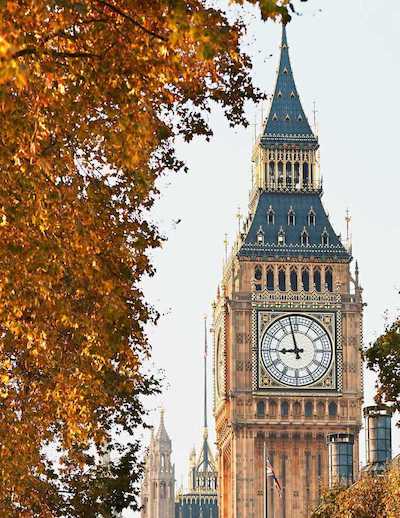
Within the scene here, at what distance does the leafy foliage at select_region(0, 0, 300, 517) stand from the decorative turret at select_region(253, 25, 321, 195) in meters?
88.1

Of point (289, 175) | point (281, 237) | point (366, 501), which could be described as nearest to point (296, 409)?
point (281, 237)

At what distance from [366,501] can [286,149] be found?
5794 cm

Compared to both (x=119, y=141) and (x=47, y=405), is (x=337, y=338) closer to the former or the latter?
(x=47, y=405)

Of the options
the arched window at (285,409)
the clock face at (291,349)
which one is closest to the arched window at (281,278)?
the clock face at (291,349)

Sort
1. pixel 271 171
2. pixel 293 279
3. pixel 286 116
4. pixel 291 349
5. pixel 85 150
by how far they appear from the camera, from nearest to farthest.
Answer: pixel 85 150 < pixel 291 349 < pixel 293 279 < pixel 271 171 < pixel 286 116

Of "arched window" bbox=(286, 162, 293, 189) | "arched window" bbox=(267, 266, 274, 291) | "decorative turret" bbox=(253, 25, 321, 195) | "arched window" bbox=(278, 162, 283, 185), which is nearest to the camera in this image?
"arched window" bbox=(267, 266, 274, 291)

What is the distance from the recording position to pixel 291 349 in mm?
106562

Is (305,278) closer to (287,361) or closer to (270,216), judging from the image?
(270,216)

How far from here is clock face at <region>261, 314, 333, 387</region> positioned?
107 meters

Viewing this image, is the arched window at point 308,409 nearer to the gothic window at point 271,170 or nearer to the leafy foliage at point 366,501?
the gothic window at point 271,170

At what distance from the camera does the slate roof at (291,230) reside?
11125cm

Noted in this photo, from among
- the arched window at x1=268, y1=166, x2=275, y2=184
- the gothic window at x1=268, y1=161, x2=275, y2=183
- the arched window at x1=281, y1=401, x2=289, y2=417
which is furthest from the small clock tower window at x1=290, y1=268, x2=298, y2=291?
the gothic window at x1=268, y1=161, x2=275, y2=183

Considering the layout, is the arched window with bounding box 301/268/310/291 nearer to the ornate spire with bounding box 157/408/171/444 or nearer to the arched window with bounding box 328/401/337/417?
the arched window with bounding box 328/401/337/417

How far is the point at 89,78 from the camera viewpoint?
68.0 feet
